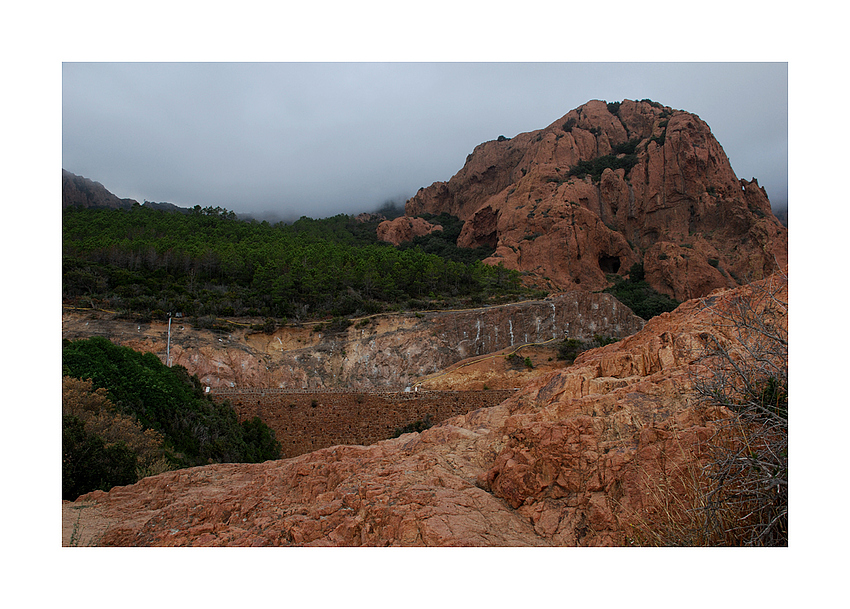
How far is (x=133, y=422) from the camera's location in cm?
1023

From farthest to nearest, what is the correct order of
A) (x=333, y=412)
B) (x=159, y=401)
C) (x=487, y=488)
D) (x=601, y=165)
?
1. (x=601, y=165)
2. (x=333, y=412)
3. (x=159, y=401)
4. (x=487, y=488)

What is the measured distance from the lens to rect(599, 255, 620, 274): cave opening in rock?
5759 cm

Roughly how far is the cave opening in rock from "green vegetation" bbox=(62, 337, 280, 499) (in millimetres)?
50921

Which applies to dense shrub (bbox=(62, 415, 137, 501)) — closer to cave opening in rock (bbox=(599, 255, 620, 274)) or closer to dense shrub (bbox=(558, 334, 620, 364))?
dense shrub (bbox=(558, 334, 620, 364))

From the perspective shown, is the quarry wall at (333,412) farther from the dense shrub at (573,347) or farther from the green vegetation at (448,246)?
the green vegetation at (448,246)

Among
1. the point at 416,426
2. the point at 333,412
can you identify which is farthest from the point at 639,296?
the point at 333,412

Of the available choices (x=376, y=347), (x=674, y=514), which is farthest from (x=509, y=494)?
(x=376, y=347)

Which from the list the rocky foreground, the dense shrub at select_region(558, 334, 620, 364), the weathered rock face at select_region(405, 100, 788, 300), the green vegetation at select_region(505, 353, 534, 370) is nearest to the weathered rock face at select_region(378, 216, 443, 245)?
the weathered rock face at select_region(405, 100, 788, 300)

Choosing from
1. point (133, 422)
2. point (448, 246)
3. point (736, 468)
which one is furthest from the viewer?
point (448, 246)

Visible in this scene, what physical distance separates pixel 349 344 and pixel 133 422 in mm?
18091

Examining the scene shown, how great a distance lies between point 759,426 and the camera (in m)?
3.58

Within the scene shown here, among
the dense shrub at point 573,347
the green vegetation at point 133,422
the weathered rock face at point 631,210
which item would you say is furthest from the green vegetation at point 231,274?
the green vegetation at point 133,422

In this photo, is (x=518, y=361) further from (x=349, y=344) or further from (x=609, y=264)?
(x=609, y=264)

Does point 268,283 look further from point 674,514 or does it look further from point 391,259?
point 674,514
